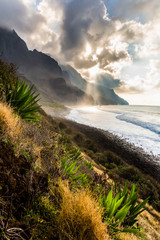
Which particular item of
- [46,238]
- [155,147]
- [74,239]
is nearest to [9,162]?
[46,238]

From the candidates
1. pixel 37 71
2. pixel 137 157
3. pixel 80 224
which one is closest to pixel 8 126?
pixel 80 224

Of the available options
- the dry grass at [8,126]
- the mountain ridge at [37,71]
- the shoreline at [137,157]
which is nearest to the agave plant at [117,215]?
the dry grass at [8,126]

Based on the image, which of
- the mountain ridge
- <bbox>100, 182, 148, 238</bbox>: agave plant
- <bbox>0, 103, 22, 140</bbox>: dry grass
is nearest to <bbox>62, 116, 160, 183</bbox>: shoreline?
<bbox>100, 182, 148, 238</bbox>: agave plant

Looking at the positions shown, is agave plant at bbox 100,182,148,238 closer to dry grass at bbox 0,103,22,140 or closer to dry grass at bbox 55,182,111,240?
dry grass at bbox 55,182,111,240

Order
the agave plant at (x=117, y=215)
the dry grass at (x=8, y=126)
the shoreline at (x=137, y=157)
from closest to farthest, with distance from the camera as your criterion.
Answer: the agave plant at (x=117, y=215) < the dry grass at (x=8, y=126) < the shoreline at (x=137, y=157)

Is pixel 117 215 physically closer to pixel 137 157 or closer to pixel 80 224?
pixel 80 224

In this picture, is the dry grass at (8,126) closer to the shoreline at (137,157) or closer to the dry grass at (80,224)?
the dry grass at (80,224)

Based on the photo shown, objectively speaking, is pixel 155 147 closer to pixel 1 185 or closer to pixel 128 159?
pixel 128 159

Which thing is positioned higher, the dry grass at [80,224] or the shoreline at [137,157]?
the shoreline at [137,157]

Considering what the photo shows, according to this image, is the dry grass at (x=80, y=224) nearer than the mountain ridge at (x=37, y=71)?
Yes

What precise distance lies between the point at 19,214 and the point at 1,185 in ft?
1.31

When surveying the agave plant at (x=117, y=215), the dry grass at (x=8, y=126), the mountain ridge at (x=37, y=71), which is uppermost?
the mountain ridge at (x=37, y=71)

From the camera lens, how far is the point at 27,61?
149625mm

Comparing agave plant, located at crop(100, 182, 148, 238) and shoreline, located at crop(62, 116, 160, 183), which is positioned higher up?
shoreline, located at crop(62, 116, 160, 183)
